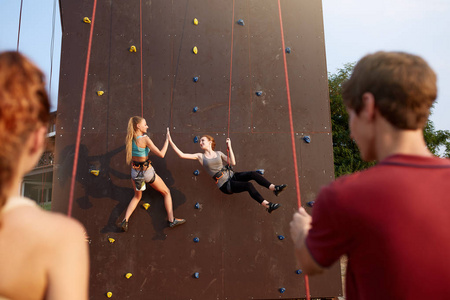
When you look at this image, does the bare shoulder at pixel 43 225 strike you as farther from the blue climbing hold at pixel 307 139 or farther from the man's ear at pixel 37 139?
the blue climbing hold at pixel 307 139

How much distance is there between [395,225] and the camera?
79cm

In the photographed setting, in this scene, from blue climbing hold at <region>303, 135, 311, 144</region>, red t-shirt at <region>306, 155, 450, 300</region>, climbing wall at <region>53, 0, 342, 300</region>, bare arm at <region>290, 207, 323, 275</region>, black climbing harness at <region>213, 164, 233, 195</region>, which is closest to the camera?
red t-shirt at <region>306, 155, 450, 300</region>

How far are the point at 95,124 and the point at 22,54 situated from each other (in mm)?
4441

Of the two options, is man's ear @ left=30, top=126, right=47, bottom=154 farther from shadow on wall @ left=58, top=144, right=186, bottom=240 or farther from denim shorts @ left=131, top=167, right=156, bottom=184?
shadow on wall @ left=58, top=144, right=186, bottom=240

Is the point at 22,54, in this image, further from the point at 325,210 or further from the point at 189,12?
the point at 189,12

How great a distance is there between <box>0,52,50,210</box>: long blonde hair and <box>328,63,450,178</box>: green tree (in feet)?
40.2

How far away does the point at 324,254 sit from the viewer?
0.90m

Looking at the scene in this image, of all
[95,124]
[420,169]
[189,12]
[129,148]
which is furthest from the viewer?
[189,12]

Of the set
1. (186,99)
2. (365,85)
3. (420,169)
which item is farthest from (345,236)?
(186,99)

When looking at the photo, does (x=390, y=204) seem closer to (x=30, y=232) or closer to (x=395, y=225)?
(x=395, y=225)

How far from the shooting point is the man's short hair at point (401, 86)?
884mm

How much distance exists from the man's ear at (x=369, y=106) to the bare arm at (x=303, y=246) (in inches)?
13.6

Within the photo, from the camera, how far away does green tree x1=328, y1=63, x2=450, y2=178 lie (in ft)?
45.3

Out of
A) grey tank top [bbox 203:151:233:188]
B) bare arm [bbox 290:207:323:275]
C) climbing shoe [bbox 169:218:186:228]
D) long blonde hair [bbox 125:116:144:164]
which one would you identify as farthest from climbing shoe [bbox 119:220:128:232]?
bare arm [bbox 290:207:323:275]
